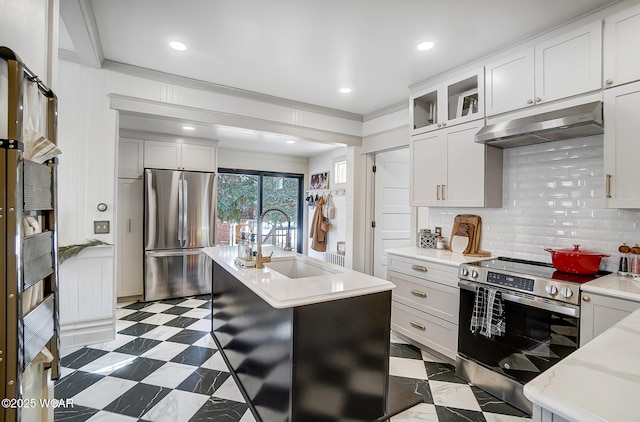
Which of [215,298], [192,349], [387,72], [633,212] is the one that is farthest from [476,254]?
[192,349]

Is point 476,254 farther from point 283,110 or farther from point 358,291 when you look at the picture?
point 283,110

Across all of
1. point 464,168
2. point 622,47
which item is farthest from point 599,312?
point 622,47


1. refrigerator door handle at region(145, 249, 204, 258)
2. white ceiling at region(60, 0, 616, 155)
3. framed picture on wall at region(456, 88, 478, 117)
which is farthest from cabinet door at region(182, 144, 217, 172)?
framed picture on wall at region(456, 88, 478, 117)

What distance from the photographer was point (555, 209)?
2449 millimetres

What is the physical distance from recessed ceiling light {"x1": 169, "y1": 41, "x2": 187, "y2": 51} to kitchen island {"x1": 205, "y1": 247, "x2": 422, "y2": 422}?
6.11ft

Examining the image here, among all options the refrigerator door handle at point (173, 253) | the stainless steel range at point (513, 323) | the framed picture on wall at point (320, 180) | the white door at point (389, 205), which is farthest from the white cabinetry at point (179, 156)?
the stainless steel range at point (513, 323)

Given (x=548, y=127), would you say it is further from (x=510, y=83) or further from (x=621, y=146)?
(x=510, y=83)

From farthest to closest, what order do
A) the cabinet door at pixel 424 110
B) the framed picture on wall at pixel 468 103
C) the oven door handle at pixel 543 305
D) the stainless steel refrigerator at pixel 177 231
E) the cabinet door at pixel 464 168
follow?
1. the stainless steel refrigerator at pixel 177 231
2. the cabinet door at pixel 424 110
3. the framed picture on wall at pixel 468 103
4. the cabinet door at pixel 464 168
5. the oven door handle at pixel 543 305

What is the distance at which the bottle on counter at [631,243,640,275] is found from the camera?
197cm

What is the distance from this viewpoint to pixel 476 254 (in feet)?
9.31

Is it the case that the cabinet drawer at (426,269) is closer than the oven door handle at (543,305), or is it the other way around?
the oven door handle at (543,305)

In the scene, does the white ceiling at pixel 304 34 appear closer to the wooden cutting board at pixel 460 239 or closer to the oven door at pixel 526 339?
the wooden cutting board at pixel 460 239

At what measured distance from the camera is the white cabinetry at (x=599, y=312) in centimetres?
162

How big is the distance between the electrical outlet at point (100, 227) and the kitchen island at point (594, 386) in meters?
3.25
